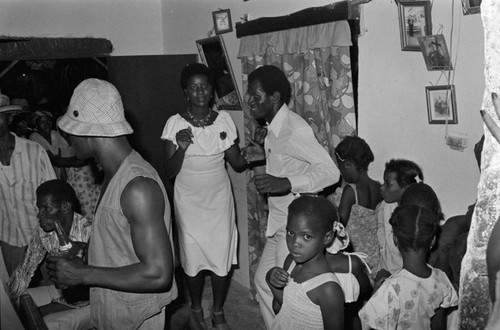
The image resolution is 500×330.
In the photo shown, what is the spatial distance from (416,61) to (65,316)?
2.49 m

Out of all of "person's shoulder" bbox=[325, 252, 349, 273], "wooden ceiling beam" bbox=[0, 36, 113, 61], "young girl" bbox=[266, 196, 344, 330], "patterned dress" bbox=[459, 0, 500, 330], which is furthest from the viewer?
"wooden ceiling beam" bbox=[0, 36, 113, 61]

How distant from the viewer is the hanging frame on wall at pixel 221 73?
4.97 meters

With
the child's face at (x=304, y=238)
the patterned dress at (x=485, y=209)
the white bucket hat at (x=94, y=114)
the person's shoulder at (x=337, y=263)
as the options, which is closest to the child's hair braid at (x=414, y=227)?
the person's shoulder at (x=337, y=263)

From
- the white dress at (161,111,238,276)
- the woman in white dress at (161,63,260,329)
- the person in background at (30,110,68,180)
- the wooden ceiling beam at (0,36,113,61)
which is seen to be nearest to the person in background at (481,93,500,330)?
the woman in white dress at (161,63,260,329)

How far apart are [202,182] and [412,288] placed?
6.37 feet

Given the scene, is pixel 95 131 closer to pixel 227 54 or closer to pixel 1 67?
pixel 227 54

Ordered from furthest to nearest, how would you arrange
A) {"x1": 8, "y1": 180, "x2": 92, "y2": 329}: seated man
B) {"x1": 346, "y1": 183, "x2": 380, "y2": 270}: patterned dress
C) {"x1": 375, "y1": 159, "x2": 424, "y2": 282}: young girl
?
1. {"x1": 346, "y1": 183, "x2": 380, "y2": 270}: patterned dress
2. {"x1": 375, "y1": 159, "x2": 424, "y2": 282}: young girl
3. {"x1": 8, "y1": 180, "x2": 92, "y2": 329}: seated man

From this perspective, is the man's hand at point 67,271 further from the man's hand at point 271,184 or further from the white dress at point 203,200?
the white dress at point 203,200

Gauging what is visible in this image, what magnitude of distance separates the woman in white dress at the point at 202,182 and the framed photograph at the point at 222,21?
97cm

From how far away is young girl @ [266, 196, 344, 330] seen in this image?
239cm

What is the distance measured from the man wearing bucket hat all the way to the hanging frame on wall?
2.83 meters

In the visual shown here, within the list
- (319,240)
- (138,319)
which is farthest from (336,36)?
(138,319)

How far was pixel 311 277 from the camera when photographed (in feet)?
8.11

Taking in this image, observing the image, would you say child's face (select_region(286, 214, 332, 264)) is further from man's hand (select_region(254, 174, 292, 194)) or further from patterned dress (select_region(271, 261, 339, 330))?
man's hand (select_region(254, 174, 292, 194))
